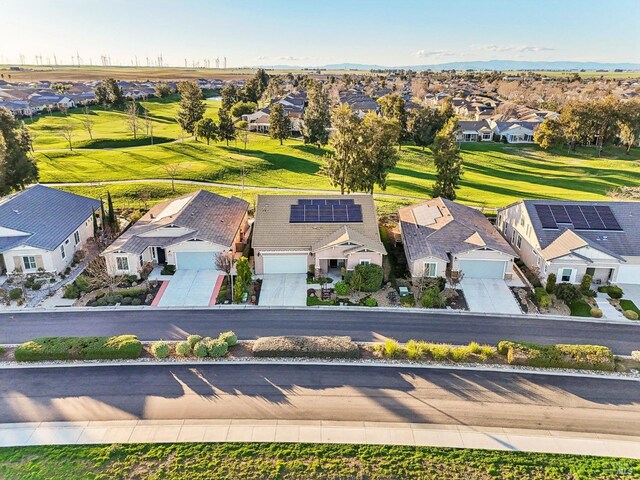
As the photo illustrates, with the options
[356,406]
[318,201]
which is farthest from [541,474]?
[318,201]

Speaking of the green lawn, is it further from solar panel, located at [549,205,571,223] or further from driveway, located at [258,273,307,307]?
solar panel, located at [549,205,571,223]

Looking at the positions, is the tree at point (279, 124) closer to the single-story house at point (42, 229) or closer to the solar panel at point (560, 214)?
the single-story house at point (42, 229)

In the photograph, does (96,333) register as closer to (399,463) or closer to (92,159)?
(399,463)

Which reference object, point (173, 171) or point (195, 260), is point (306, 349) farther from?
point (173, 171)

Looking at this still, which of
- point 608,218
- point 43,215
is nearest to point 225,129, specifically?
point 43,215

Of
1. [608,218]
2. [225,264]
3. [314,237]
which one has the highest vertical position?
[608,218]

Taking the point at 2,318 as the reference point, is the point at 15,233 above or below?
above

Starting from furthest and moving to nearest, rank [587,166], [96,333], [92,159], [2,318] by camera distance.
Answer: [587,166]
[92,159]
[2,318]
[96,333]

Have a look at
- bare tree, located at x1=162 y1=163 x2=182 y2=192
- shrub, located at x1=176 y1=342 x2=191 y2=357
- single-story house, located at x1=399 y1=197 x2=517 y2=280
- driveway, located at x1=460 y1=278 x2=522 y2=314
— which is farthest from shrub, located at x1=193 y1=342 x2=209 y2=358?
bare tree, located at x1=162 y1=163 x2=182 y2=192
